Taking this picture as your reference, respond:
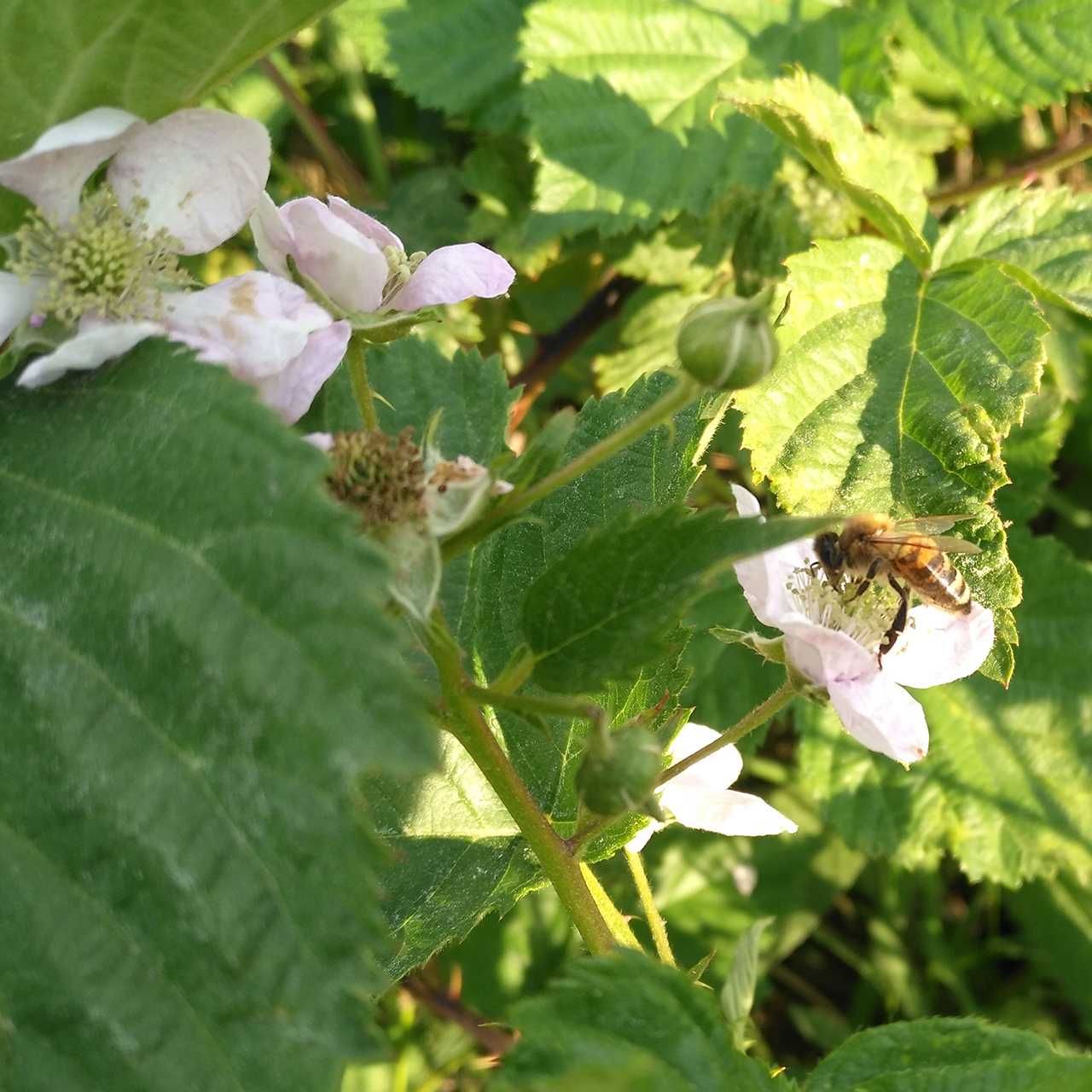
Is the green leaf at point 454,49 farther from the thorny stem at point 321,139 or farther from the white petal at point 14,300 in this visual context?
the white petal at point 14,300

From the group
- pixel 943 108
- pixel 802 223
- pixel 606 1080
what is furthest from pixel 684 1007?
pixel 943 108

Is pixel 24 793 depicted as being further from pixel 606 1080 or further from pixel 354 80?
pixel 354 80

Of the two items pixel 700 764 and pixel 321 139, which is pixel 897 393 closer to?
pixel 700 764

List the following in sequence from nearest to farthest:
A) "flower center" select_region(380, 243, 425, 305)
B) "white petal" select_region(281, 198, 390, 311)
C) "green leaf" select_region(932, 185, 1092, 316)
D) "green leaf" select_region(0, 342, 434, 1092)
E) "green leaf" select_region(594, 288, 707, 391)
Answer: "green leaf" select_region(0, 342, 434, 1092)
"white petal" select_region(281, 198, 390, 311)
"flower center" select_region(380, 243, 425, 305)
"green leaf" select_region(932, 185, 1092, 316)
"green leaf" select_region(594, 288, 707, 391)

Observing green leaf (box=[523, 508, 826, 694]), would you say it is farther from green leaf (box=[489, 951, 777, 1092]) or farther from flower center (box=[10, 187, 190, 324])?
flower center (box=[10, 187, 190, 324])

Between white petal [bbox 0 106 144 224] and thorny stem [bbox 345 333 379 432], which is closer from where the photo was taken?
white petal [bbox 0 106 144 224]

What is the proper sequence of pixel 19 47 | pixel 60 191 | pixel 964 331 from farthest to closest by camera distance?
pixel 964 331, pixel 60 191, pixel 19 47

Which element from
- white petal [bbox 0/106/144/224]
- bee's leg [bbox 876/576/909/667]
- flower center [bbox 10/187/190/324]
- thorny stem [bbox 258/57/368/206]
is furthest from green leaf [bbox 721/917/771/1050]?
A: thorny stem [bbox 258/57/368/206]
